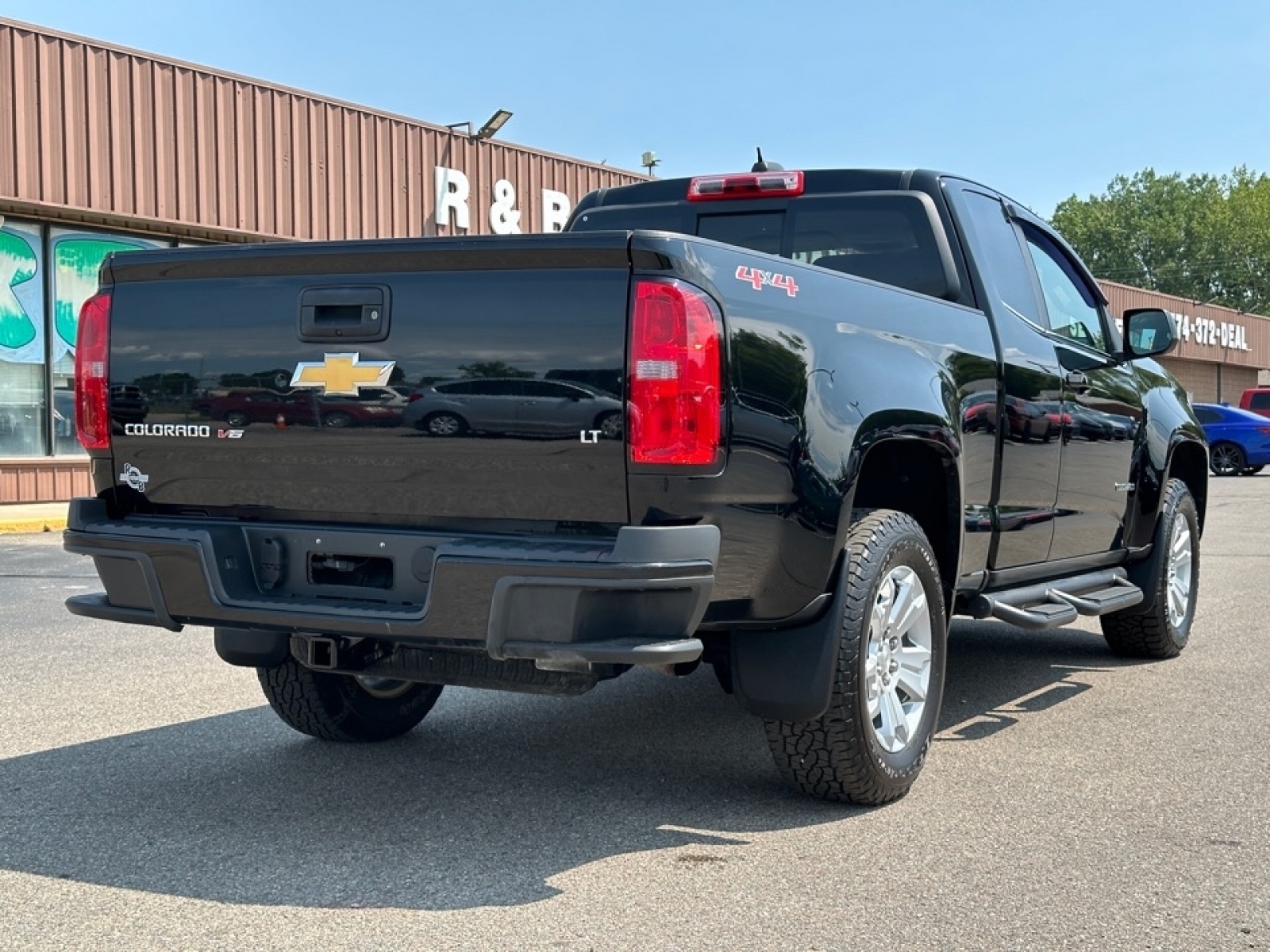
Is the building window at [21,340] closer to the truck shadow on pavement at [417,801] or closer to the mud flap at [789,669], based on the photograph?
the truck shadow on pavement at [417,801]

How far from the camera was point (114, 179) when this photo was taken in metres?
17.5

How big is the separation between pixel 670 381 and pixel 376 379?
0.84 metres

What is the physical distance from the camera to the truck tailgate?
12.3ft

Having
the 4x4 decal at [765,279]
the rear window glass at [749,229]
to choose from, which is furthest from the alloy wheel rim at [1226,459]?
the 4x4 decal at [765,279]

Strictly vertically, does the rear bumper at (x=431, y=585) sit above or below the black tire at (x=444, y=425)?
below

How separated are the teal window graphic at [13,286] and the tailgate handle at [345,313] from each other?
47.3ft

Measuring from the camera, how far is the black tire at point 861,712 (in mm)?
4223

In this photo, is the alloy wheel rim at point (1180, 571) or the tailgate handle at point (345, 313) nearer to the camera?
the tailgate handle at point (345, 313)

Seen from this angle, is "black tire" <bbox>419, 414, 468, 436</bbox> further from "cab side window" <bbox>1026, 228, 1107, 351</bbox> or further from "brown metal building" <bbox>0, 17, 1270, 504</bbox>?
"brown metal building" <bbox>0, 17, 1270, 504</bbox>

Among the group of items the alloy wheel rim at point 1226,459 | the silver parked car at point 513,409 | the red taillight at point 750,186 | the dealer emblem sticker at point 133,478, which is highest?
the red taillight at point 750,186

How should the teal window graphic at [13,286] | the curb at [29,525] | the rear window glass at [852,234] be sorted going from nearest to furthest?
the rear window glass at [852,234], the curb at [29,525], the teal window graphic at [13,286]

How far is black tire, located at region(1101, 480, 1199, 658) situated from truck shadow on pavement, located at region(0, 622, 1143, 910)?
121 centimetres

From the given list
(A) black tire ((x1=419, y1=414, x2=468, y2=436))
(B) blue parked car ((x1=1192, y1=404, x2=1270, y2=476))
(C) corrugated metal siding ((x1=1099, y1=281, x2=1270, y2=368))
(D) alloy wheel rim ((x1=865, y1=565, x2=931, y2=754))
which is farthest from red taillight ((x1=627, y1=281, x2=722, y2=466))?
(C) corrugated metal siding ((x1=1099, y1=281, x2=1270, y2=368))

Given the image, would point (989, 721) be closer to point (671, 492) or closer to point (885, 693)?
point (885, 693)
